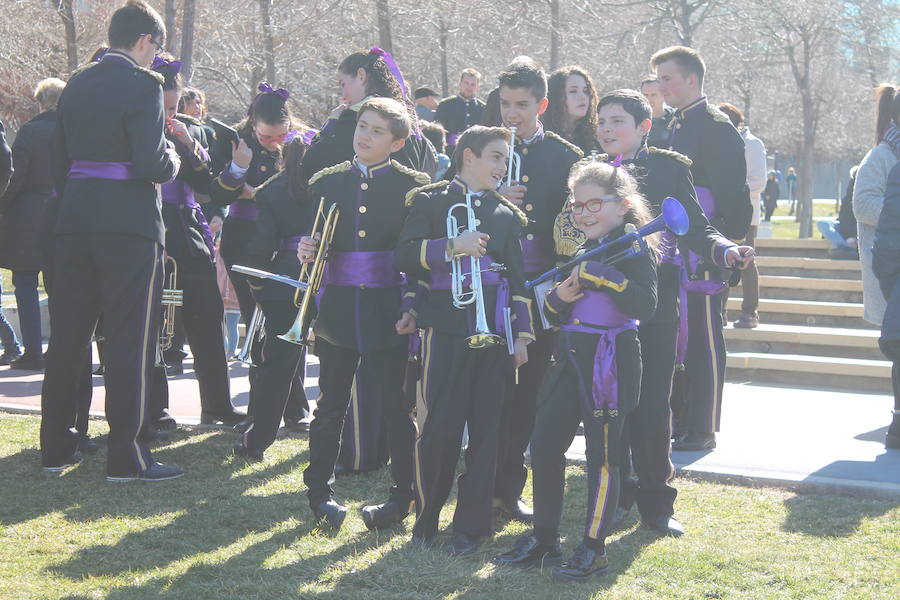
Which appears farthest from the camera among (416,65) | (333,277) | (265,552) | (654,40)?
(416,65)

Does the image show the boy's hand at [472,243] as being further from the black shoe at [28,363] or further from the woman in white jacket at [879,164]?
the black shoe at [28,363]

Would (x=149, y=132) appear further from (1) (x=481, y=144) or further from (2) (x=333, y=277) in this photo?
(1) (x=481, y=144)

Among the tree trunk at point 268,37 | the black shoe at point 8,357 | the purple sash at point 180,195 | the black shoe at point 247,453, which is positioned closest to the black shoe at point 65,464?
the black shoe at point 247,453

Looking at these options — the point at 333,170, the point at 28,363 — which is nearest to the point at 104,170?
the point at 333,170

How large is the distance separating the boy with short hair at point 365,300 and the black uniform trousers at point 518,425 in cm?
45

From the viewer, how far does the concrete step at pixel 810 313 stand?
443 inches

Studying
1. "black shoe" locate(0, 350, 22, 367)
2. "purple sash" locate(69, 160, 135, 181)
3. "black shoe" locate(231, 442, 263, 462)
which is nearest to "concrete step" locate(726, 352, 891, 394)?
"black shoe" locate(231, 442, 263, 462)

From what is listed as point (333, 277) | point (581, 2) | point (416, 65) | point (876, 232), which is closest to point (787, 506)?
point (876, 232)

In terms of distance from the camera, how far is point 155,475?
6156 millimetres

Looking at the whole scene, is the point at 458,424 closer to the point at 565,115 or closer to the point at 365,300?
the point at 365,300

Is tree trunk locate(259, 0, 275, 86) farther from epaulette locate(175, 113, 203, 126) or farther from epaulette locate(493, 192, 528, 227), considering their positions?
epaulette locate(493, 192, 528, 227)

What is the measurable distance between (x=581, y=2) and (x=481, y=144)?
17171 mm

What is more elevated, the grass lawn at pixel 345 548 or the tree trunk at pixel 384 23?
the tree trunk at pixel 384 23

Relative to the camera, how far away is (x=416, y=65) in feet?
82.6
